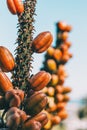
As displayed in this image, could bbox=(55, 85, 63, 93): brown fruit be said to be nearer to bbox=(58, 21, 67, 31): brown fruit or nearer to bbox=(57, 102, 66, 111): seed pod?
bbox=(57, 102, 66, 111): seed pod

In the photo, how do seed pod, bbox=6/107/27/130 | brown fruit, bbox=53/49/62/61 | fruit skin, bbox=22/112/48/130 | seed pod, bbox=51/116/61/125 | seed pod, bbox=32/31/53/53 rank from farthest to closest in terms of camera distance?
brown fruit, bbox=53/49/62/61 < seed pod, bbox=51/116/61/125 < seed pod, bbox=32/31/53/53 < fruit skin, bbox=22/112/48/130 < seed pod, bbox=6/107/27/130

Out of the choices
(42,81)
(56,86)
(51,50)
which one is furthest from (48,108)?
(42,81)

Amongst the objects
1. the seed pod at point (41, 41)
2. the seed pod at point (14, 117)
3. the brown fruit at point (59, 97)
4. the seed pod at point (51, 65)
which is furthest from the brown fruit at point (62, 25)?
the seed pod at point (14, 117)

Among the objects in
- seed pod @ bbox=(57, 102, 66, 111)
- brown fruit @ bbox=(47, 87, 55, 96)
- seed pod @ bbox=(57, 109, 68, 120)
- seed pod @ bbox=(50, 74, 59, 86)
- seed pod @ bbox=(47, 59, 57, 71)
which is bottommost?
seed pod @ bbox=(57, 109, 68, 120)

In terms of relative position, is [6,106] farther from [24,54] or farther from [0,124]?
[24,54]

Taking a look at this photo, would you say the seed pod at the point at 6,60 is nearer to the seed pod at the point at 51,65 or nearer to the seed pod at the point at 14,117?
the seed pod at the point at 14,117

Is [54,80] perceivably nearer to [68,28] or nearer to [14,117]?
[68,28]

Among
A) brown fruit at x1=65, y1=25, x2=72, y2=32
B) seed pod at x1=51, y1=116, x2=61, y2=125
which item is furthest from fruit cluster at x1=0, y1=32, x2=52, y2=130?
brown fruit at x1=65, y1=25, x2=72, y2=32
